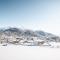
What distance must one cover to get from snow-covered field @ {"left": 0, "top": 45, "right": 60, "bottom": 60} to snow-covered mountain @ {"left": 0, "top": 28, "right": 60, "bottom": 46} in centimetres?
7

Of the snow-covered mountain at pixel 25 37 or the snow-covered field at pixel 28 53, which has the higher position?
the snow-covered mountain at pixel 25 37

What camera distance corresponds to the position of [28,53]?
70.1 inches

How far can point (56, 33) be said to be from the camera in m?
1.76

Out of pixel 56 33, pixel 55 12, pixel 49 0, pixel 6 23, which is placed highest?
pixel 49 0

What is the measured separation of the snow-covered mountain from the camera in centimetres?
178

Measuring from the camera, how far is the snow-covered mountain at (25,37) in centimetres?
178

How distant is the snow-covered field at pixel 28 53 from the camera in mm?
1747

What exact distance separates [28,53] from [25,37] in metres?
0.24

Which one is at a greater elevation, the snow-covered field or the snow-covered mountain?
the snow-covered mountain

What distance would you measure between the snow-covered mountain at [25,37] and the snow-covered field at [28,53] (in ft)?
0.24

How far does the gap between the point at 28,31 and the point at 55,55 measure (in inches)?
20.9

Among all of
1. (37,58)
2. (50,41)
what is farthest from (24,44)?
(50,41)

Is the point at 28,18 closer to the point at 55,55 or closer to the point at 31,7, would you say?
the point at 31,7

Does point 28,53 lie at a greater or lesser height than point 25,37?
lesser
